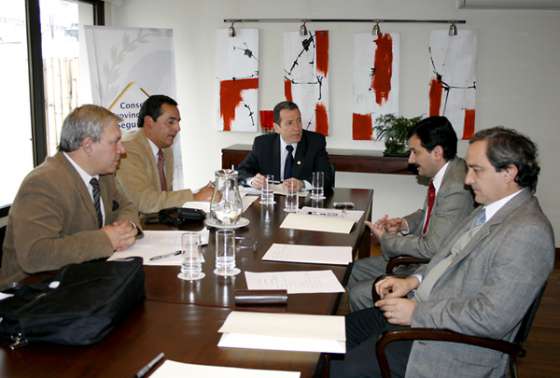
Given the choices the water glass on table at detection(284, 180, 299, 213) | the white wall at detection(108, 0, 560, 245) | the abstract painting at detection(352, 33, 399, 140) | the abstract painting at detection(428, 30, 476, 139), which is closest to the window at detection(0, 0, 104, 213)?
the white wall at detection(108, 0, 560, 245)

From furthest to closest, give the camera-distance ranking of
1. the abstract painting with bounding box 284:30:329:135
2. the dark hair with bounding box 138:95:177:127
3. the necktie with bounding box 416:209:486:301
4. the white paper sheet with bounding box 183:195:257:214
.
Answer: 1. the abstract painting with bounding box 284:30:329:135
2. the dark hair with bounding box 138:95:177:127
3. the white paper sheet with bounding box 183:195:257:214
4. the necktie with bounding box 416:209:486:301

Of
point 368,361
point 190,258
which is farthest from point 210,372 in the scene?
point 368,361

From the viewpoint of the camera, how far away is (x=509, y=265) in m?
1.75

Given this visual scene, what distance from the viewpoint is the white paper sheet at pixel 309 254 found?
2197 millimetres

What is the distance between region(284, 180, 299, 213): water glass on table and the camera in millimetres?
3086

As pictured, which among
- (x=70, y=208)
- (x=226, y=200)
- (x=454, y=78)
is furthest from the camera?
(x=454, y=78)

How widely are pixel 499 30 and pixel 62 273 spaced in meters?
4.66

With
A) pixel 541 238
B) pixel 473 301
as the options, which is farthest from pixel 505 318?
pixel 541 238

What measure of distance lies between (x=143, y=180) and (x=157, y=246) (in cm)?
94

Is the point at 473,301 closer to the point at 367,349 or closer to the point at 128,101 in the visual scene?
the point at 367,349

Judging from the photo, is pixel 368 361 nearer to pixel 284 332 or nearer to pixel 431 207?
pixel 284 332

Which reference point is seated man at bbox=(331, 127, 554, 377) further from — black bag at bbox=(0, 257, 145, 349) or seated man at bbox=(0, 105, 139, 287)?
seated man at bbox=(0, 105, 139, 287)

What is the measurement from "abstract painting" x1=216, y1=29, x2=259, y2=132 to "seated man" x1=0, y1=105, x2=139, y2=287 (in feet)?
10.2

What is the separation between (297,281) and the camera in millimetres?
1952
